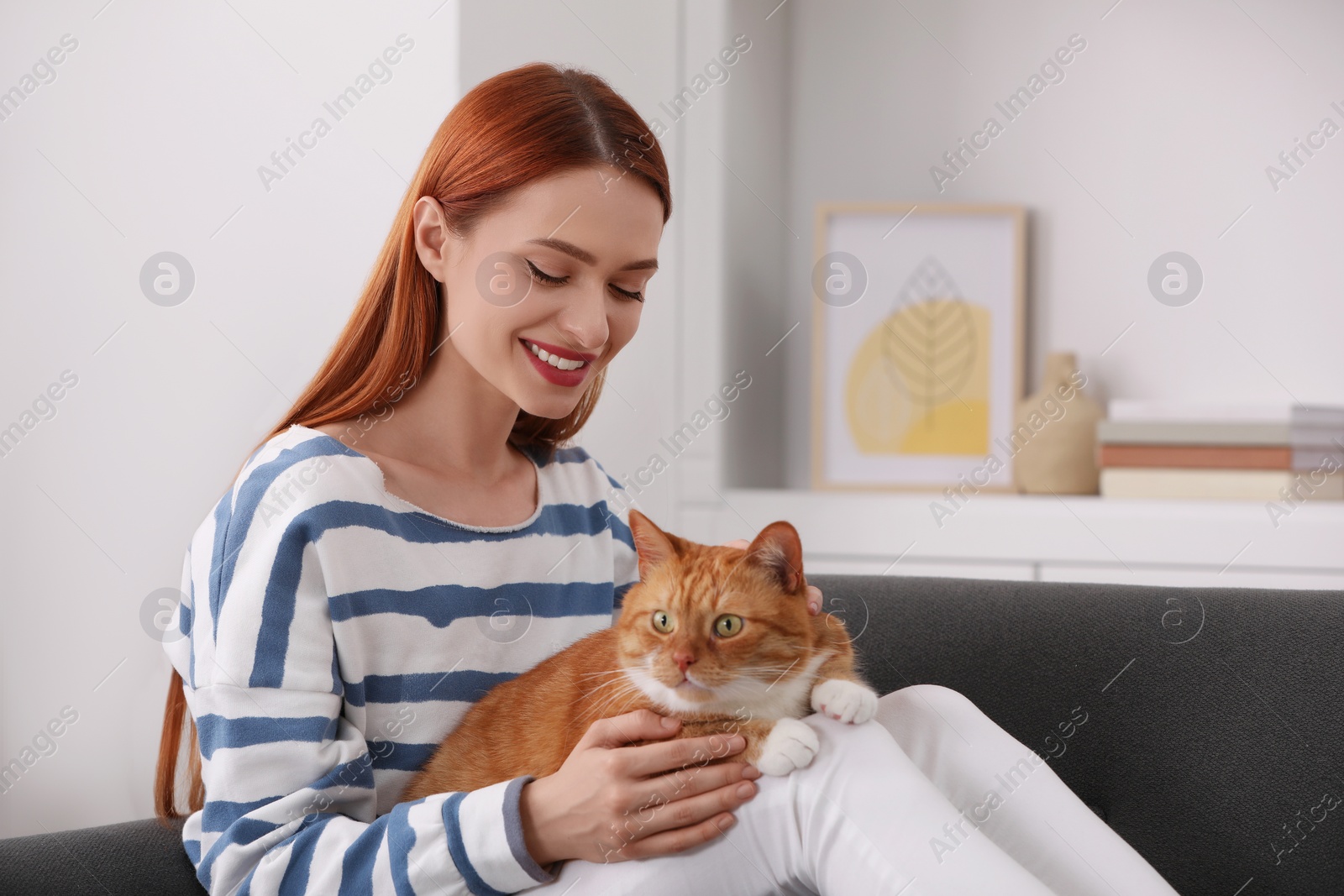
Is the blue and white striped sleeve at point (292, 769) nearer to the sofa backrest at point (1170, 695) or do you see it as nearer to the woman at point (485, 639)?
the woman at point (485, 639)

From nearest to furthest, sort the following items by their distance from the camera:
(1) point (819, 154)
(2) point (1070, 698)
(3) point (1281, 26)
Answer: (2) point (1070, 698) → (3) point (1281, 26) → (1) point (819, 154)

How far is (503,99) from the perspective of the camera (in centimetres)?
117

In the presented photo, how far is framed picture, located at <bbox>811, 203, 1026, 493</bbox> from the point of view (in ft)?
8.07

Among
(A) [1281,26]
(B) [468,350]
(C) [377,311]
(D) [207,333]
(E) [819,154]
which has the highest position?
(D) [207,333]

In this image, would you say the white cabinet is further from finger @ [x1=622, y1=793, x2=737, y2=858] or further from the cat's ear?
finger @ [x1=622, y1=793, x2=737, y2=858]

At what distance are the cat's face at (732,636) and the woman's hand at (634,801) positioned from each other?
0.07 meters

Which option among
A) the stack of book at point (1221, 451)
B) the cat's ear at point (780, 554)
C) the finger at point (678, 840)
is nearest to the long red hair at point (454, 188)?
the cat's ear at point (780, 554)

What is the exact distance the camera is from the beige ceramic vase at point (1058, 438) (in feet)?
7.63

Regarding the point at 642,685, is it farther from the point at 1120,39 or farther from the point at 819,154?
the point at 1120,39

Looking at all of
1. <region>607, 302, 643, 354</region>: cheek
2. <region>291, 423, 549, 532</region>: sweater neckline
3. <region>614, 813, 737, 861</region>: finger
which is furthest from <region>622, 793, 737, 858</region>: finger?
<region>607, 302, 643, 354</region>: cheek

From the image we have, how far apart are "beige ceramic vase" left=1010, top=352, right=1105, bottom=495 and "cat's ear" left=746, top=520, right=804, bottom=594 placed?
1424mm

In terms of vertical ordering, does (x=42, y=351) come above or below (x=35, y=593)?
above

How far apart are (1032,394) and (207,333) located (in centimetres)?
179

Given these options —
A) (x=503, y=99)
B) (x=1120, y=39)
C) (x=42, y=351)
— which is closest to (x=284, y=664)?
(x=503, y=99)
